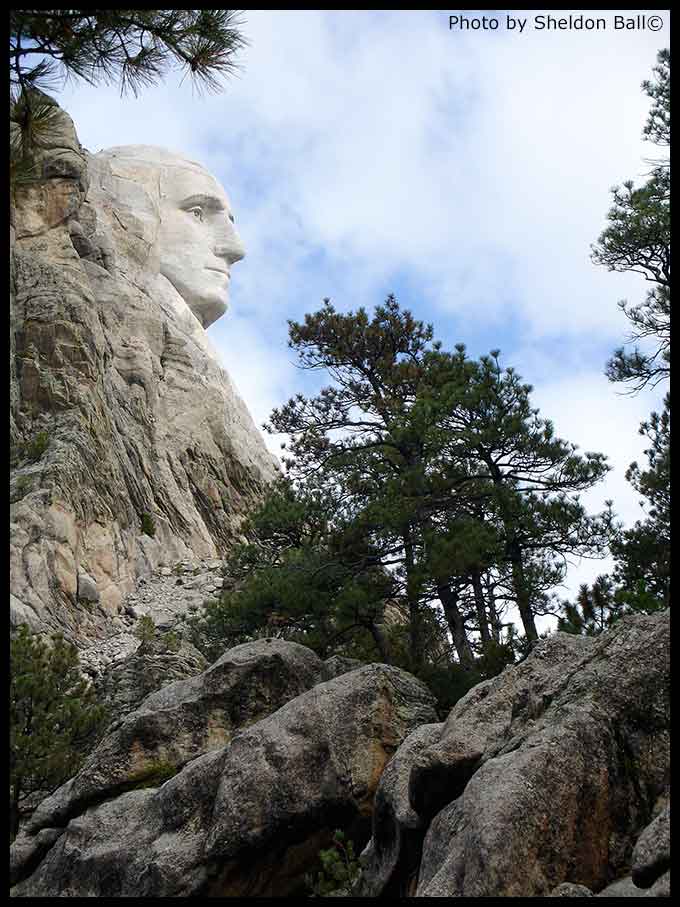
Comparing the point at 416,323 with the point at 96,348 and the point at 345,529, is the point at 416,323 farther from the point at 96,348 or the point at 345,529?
the point at 96,348

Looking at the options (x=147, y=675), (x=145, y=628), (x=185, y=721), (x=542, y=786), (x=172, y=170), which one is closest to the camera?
(x=542, y=786)

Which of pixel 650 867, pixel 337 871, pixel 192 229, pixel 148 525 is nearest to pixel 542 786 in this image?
pixel 650 867

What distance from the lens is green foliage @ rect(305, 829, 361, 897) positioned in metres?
8.98

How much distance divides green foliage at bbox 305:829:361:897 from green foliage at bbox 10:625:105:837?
704 cm

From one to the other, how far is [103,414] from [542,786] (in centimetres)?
3095

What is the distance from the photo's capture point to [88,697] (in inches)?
680

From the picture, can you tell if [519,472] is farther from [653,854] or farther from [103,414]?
[103,414]

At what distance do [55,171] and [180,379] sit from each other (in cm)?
1005

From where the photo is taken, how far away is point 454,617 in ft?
57.0

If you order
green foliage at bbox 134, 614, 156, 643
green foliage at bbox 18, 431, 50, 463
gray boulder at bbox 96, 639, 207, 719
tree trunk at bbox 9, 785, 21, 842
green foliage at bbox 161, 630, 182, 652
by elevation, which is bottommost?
tree trunk at bbox 9, 785, 21, 842

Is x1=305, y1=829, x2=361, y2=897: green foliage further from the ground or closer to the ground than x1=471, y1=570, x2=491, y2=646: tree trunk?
closer to the ground

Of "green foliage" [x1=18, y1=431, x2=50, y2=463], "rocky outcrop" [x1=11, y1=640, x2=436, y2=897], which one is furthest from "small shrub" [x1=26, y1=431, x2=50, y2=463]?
"rocky outcrop" [x1=11, y1=640, x2=436, y2=897]

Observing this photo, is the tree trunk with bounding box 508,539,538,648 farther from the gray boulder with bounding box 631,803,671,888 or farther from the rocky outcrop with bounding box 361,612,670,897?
the gray boulder with bounding box 631,803,671,888

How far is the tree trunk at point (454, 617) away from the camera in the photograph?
17031 mm
